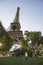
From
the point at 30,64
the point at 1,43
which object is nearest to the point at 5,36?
the point at 1,43

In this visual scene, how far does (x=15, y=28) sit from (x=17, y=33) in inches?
109

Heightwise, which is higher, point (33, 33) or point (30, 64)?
point (33, 33)

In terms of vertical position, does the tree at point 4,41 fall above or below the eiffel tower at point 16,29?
below

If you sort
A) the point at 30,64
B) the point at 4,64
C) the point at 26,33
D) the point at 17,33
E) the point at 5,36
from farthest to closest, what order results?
the point at 17,33 < the point at 26,33 < the point at 5,36 < the point at 30,64 < the point at 4,64

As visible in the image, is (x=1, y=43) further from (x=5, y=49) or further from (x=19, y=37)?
(x=19, y=37)

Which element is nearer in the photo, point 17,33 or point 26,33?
point 26,33

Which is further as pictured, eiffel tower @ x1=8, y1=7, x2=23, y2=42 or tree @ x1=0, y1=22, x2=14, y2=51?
eiffel tower @ x1=8, y1=7, x2=23, y2=42

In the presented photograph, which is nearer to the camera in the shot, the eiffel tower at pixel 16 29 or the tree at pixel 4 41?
the tree at pixel 4 41

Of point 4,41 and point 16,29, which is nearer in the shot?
point 4,41

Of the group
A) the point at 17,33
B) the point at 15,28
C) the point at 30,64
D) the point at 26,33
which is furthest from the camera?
the point at 15,28

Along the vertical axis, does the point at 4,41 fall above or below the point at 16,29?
below

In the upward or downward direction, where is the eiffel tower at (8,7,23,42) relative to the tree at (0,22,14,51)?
upward

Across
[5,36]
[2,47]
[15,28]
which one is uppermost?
[15,28]

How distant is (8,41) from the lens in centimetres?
1446
